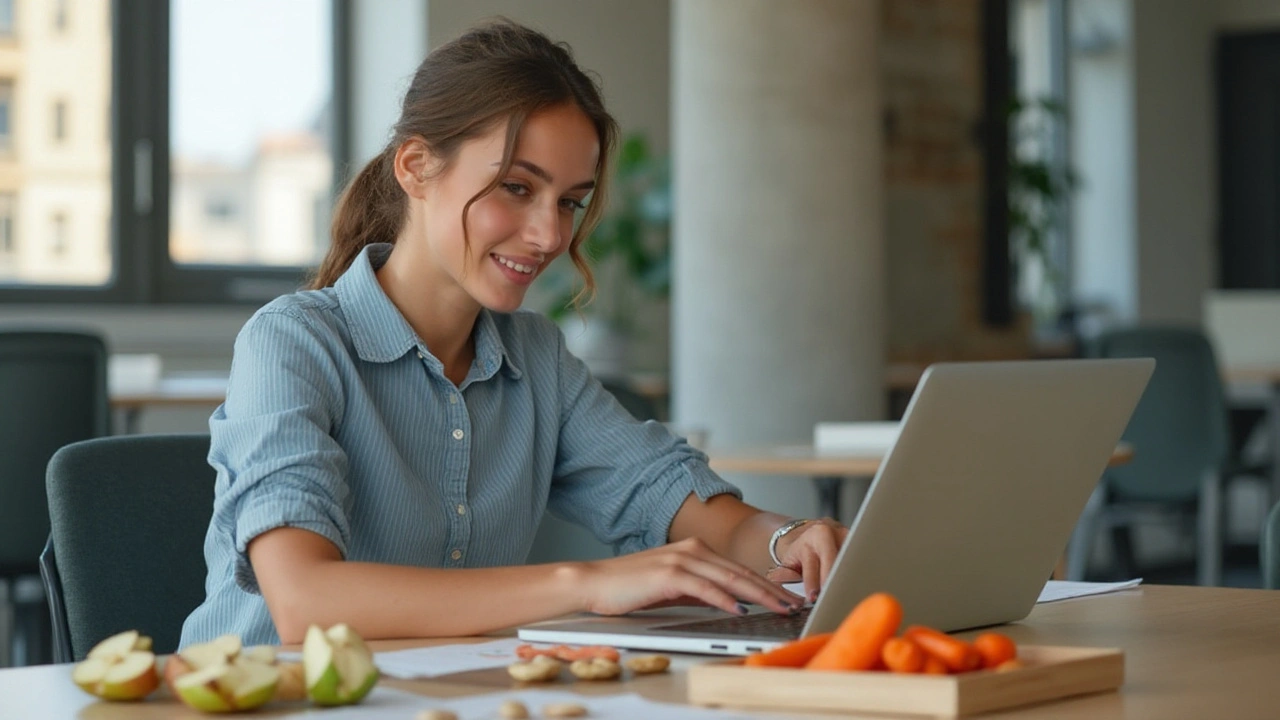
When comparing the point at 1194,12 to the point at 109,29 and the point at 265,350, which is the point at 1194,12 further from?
the point at 265,350

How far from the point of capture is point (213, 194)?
6.04 metres

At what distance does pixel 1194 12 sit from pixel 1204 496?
441cm

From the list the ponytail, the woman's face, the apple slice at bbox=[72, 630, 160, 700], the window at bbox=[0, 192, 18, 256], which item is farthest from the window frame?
the apple slice at bbox=[72, 630, 160, 700]

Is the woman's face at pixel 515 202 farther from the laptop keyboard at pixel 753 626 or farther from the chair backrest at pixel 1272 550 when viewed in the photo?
the chair backrest at pixel 1272 550

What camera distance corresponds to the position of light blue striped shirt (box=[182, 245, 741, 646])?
58.4 inches

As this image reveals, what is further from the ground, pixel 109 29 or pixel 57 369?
pixel 109 29

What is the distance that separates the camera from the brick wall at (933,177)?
20.3 ft

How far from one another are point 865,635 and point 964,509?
274 mm

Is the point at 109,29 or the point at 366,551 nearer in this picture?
the point at 366,551

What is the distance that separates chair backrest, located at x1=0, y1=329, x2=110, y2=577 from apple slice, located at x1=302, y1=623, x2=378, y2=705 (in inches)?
115

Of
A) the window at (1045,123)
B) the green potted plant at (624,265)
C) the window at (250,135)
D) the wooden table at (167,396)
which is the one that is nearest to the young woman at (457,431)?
the wooden table at (167,396)

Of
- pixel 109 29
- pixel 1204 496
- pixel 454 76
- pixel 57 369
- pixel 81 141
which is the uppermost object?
pixel 109 29

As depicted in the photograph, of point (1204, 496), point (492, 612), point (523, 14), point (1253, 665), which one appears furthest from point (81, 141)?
point (1253, 665)

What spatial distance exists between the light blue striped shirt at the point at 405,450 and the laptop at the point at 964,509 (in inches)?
11.2
